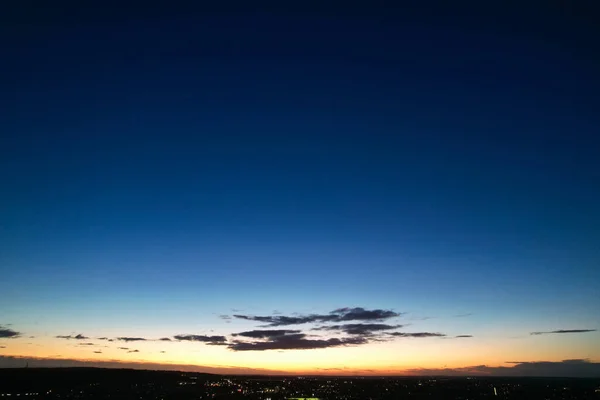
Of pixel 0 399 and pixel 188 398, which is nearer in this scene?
pixel 0 399

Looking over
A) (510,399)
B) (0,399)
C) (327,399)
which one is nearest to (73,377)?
(0,399)

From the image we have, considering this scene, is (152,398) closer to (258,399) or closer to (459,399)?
(258,399)

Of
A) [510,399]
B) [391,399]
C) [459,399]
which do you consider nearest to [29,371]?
[391,399]

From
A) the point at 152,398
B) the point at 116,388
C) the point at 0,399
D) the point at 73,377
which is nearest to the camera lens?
the point at 0,399

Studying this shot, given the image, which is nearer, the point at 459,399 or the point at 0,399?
the point at 0,399

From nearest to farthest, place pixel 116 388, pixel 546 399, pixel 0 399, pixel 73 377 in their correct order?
pixel 0 399 < pixel 546 399 < pixel 116 388 < pixel 73 377

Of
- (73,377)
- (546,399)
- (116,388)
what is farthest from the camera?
(73,377)

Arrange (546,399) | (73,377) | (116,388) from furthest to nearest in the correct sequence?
(73,377)
(116,388)
(546,399)

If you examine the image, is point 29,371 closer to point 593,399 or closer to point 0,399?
point 0,399
